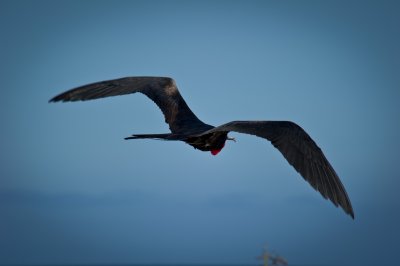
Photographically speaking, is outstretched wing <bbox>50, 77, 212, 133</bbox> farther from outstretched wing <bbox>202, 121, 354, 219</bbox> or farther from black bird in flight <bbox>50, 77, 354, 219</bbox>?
outstretched wing <bbox>202, 121, 354, 219</bbox>

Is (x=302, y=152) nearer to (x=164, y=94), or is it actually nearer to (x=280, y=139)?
(x=280, y=139)

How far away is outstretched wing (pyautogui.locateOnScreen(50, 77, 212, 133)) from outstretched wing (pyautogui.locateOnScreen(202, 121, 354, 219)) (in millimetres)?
1574

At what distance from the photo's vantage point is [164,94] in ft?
37.4

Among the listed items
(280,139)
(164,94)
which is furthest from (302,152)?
(164,94)

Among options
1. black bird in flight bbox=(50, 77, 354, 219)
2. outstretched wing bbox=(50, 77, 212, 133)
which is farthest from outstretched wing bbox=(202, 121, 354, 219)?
outstretched wing bbox=(50, 77, 212, 133)

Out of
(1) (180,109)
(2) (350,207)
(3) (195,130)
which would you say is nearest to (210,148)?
(3) (195,130)

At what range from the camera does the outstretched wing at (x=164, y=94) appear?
9965 mm

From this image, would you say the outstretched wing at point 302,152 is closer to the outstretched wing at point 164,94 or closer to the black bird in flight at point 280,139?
the black bird in flight at point 280,139

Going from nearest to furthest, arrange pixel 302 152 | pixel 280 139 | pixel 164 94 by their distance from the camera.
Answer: pixel 280 139
pixel 302 152
pixel 164 94

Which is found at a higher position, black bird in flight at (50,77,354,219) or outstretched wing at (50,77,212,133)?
outstretched wing at (50,77,212,133)

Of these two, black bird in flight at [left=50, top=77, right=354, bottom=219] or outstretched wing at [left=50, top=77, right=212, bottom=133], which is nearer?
black bird in flight at [left=50, top=77, right=354, bottom=219]

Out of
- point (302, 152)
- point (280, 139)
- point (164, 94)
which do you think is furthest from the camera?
point (164, 94)

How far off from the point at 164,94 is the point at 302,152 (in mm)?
3538

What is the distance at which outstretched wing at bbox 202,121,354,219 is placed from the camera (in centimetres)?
822
